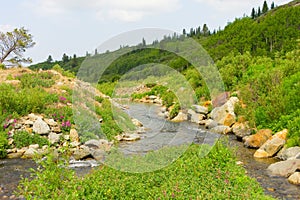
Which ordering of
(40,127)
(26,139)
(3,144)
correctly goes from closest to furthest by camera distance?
(3,144), (26,139), (40,127)

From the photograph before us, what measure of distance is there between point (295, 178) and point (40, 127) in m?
11.1

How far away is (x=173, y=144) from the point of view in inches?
577

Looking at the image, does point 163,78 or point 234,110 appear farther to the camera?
point 163,78

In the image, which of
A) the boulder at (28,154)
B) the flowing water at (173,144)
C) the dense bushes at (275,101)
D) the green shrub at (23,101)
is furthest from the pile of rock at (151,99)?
the boulder at (28,154)

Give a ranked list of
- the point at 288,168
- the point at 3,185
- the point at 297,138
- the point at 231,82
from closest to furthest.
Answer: the point at 3,185 → the point at 288,168 → the point at 297,138 → the point at 231,82

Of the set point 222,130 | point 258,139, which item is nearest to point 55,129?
point 222,130

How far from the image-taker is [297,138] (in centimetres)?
1248

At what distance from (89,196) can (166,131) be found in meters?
12.4

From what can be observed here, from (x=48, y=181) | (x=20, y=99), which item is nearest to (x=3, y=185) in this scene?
(x=48, y=181)

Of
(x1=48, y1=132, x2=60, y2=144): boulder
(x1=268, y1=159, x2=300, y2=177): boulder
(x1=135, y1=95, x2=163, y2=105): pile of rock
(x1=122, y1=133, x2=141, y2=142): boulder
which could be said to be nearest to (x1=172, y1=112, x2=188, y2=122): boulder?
(x1=122, y1=133, x2=141, y2=142): boulder

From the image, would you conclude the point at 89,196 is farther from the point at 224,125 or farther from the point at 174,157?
the point at 224,125

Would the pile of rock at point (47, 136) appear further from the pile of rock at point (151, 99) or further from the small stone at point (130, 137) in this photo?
the pile of rock at point (151, 99)

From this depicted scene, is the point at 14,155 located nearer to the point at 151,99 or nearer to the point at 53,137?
the point at 53,137

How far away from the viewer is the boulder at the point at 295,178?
9.39 m
